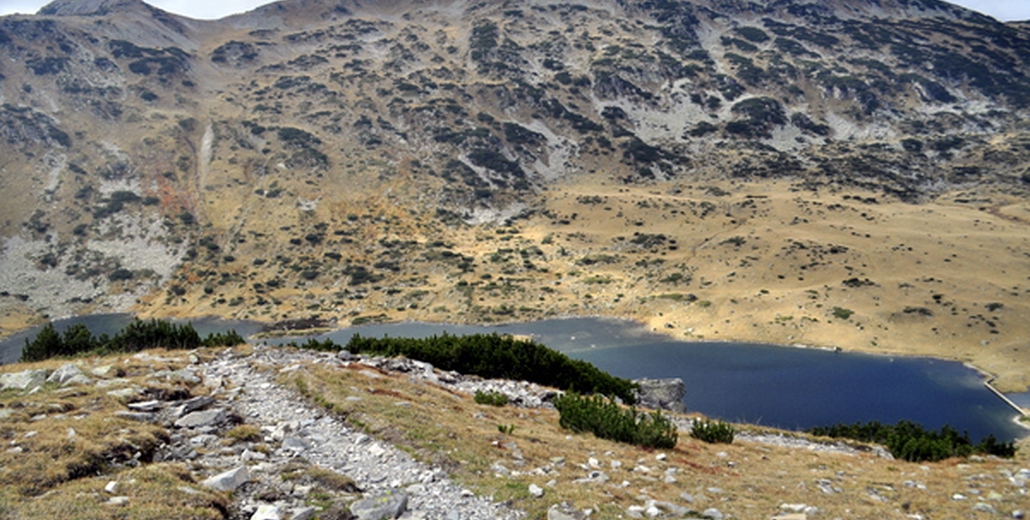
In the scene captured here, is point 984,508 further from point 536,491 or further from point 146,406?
point 146,406

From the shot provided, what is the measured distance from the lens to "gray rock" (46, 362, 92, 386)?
17.2 meters

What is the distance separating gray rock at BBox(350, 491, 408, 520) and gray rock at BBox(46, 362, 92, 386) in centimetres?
1343

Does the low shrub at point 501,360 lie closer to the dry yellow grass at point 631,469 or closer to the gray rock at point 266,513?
the dry yellow grass at point 631,469

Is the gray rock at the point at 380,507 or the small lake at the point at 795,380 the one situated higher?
the gray rock at the point at 380,507

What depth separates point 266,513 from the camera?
28.5ft

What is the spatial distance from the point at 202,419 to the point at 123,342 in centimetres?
1917

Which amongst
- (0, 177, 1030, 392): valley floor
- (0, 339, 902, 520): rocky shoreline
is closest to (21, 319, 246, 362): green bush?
(0, 339, 902, 520): rocky shoreline

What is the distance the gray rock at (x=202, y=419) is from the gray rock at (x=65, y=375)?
19.4 ft

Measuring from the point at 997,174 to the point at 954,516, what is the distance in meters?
161

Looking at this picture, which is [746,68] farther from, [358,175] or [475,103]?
[358,175]

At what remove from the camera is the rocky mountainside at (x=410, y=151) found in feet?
315

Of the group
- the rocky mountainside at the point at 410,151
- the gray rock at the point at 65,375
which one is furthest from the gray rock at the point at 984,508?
the rocky mountainside at the point at 410,151

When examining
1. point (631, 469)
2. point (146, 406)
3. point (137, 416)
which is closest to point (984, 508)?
point (631, 469)

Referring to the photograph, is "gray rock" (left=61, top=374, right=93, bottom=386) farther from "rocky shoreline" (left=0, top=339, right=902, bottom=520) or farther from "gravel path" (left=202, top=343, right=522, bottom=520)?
"gravel path" (left=202, top=343, right=522, bottom=520)
